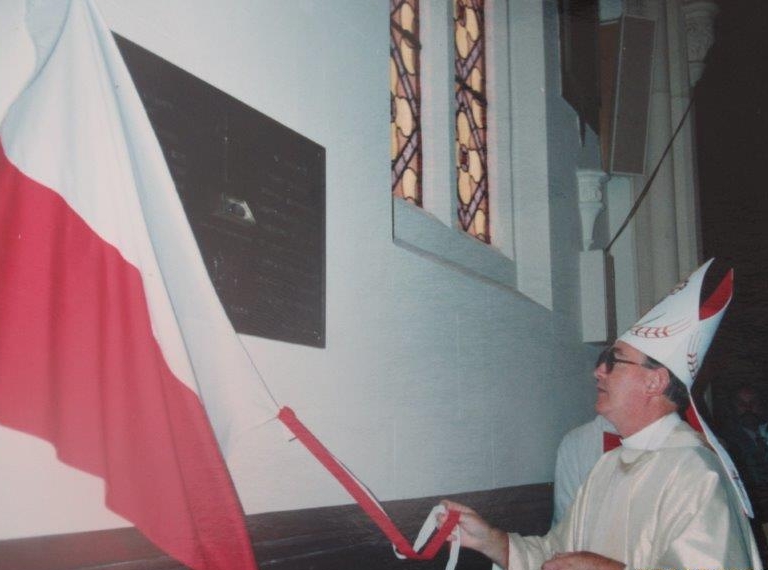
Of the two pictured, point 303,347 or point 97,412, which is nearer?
point 97,412

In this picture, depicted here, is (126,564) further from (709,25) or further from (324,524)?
(709,25)

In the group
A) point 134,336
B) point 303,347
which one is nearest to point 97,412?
point 134,336

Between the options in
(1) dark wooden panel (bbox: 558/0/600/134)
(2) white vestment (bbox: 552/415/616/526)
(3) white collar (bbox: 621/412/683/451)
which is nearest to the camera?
(3) white collar (bbox: 621/412/683/451)

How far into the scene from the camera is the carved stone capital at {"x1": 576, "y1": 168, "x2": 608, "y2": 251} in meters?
6.32

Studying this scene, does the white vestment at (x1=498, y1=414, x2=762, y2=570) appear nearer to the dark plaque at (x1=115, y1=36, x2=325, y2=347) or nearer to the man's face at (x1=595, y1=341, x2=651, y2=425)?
the man's face at (x1=595, y1=341, x2=651, y2=425)

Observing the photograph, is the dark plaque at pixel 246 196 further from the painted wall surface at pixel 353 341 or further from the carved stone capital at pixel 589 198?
the carved stone capital at pixel 589 198

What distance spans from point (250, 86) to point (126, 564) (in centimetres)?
149

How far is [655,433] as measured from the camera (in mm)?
3045

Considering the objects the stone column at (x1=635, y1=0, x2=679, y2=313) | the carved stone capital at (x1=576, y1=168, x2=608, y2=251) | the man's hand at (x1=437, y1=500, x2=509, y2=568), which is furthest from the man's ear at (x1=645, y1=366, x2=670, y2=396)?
the stone column at (x1=635, y1=0, x2=679, y2=313)

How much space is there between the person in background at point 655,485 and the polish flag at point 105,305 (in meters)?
1.30

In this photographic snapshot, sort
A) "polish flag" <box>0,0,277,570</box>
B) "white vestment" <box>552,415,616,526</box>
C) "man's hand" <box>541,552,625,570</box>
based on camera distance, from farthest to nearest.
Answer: "white vestment" <box>552,415,616,526</box>, "man's hand" <box>541,552,625,570</box>, "polish flag" <box>0,0,277,570</box>

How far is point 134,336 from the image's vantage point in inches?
65.9

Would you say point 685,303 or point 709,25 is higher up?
point 709,25

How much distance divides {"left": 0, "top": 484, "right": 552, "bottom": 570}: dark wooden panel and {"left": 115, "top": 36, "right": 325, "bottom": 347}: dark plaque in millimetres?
602
